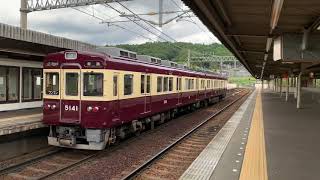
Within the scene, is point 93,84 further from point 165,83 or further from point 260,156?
point 165,83

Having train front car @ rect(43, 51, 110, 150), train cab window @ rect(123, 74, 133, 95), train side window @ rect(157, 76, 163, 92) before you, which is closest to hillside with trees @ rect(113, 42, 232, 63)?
train side window @ rect(157, 76, 163, 92)

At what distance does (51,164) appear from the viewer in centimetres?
1034

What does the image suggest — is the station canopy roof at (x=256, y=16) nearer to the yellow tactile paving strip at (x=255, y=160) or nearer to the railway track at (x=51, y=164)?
the yellow tactile paving strip at (x=255, y=160)

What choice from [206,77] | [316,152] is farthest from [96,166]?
[206,77]

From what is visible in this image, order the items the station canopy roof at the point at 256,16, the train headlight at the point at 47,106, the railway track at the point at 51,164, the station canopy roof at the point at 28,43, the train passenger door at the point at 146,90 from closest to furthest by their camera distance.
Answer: the railway track at the point at 51,164, the station canopy roof at the point at 256,16, the train headlight at the point at 47,106, the station canopy roof at the point at 28,43, the train passenger door at the point at 146,90

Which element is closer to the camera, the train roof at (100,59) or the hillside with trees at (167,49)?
the train roof at (100,59)

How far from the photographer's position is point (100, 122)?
35.7ft

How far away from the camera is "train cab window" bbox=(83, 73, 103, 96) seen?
36.0 ft

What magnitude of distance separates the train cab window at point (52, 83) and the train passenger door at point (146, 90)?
10.1 feet

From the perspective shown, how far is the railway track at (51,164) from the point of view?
9.20 meters

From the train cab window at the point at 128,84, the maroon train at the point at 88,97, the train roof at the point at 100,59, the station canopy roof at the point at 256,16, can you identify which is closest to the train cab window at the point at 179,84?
the station canopy roof at the point at 256,16

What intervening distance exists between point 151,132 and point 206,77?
1397 cm

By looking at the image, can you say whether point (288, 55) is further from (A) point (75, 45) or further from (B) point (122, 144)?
(A) point (75, 45)

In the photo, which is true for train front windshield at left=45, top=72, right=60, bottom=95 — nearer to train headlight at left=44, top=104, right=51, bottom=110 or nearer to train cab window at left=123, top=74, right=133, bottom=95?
train headlight at left=44, top=104, right=51, bottom=110
